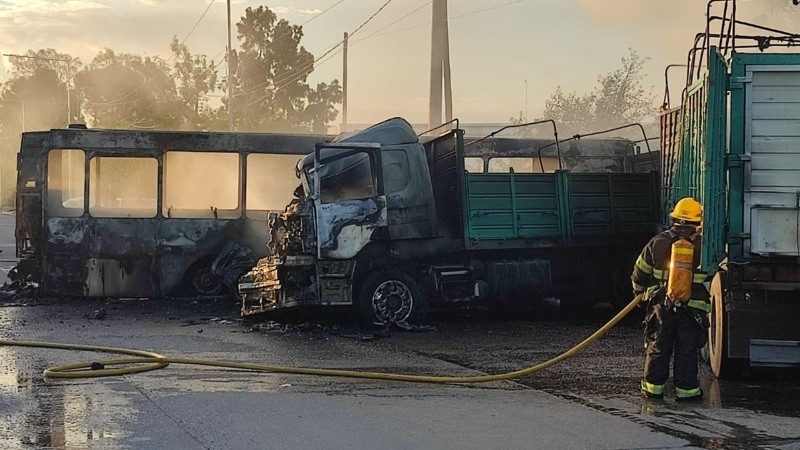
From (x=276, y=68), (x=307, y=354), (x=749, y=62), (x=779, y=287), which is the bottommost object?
(x=307, y=354)

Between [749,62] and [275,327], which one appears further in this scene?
[275,327]

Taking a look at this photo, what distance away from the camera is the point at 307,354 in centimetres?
1116

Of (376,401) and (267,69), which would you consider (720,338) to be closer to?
(376,401)

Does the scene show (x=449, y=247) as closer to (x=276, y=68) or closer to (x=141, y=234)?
(x=141, y=234)

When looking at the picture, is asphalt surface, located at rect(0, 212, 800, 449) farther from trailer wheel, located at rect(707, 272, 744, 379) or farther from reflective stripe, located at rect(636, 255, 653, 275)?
reflective stripe, located at rect(636, 255, 653, 275)

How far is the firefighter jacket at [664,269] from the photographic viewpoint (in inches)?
326

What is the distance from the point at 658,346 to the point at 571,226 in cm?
656

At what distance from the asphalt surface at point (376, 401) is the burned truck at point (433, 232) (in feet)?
2.52

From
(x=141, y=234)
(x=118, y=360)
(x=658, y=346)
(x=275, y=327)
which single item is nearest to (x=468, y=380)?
(x=658, y=346)

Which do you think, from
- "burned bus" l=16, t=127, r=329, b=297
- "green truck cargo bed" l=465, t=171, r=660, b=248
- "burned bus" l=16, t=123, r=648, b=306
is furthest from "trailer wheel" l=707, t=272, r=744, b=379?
"burned bus" l=16, t=127, r=329, b=297

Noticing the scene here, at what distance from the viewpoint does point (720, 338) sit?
9.23 meters

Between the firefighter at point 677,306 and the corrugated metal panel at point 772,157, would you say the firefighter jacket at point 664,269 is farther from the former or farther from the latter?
the corrugated metal panel at point 772,157

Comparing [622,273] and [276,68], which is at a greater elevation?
[276,68]

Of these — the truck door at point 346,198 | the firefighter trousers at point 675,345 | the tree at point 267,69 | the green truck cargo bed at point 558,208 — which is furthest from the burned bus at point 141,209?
the tree at point 267,69
